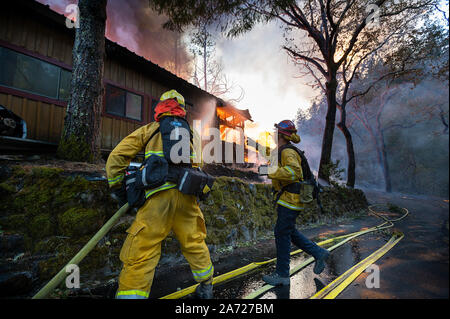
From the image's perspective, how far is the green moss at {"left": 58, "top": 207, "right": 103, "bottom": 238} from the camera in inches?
108

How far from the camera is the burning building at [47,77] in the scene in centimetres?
564

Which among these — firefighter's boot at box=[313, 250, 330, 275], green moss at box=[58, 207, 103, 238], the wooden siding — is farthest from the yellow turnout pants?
the wooden siding

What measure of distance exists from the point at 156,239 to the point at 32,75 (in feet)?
24.1

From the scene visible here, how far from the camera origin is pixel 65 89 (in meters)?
6.77

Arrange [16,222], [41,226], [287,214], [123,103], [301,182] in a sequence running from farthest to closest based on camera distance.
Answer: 1. [123,103]
2. [301,182]
3. [287,214]
4. [41,226]
5. [16,222]

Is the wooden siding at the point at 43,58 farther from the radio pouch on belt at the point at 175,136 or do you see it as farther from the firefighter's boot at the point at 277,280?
the firefighter's boot at the point at 277,280

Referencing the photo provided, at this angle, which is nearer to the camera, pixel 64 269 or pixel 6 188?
pixel 64 269

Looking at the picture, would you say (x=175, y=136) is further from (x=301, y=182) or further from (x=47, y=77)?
(x=47, y=77)

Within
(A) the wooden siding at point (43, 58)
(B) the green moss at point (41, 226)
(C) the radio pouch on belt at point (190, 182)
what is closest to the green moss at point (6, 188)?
(B) the green moss at point (41, 226)

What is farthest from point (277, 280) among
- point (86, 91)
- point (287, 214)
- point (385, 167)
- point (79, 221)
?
point (385, 167)

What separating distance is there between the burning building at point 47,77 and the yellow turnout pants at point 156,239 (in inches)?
161

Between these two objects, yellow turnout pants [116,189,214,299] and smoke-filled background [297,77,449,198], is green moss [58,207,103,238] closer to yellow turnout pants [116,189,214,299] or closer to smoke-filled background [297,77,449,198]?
yellow turnout pants [116,189,214,299]

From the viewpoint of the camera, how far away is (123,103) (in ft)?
27.5

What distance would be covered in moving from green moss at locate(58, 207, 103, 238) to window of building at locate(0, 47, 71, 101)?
18.3ft
